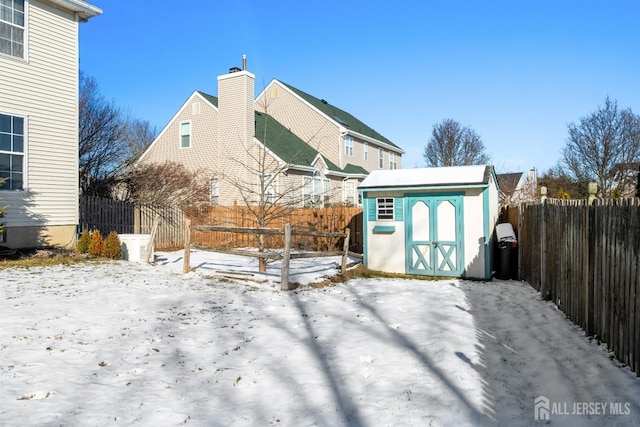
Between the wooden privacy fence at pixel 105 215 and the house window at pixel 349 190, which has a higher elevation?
the house window at pixel 349 190

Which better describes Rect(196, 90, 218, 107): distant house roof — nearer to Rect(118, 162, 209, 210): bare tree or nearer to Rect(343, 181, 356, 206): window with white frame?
Rect(118, 162, 209, 210): bare tree

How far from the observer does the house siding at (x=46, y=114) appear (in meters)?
11.6

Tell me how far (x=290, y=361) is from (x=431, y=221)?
8.03 m

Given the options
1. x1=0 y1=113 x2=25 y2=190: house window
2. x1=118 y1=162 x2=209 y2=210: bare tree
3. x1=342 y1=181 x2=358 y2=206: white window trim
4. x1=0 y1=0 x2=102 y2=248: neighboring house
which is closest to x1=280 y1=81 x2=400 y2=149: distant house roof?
x1=342 y1=181 x2=358 y2=206: white window trim

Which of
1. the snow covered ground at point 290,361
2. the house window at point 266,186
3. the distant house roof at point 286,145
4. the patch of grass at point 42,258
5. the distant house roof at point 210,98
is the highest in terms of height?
the distant house roof at point 210,98

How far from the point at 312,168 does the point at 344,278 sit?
1377 cm

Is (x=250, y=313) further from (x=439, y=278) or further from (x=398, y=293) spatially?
(x=439, y=278)

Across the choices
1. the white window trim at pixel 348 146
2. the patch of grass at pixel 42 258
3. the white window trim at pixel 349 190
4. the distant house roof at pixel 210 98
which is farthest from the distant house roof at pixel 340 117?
the patch of grass at pixel 42 258

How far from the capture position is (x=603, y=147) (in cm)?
3000

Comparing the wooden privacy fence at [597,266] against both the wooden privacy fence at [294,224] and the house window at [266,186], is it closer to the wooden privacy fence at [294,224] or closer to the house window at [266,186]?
the house window at [266,186]

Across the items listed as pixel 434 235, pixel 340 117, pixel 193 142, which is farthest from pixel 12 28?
pixel 340 117

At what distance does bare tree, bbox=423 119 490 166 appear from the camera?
4741 centimetres

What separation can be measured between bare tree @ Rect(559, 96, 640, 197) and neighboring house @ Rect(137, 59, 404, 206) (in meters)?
14.5

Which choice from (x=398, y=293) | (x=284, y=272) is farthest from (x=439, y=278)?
(x=284, y=272)
